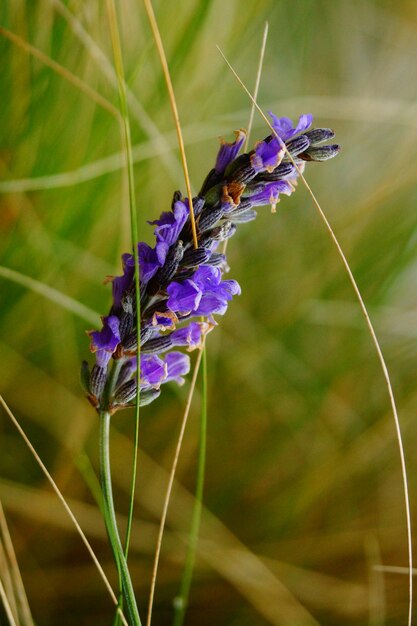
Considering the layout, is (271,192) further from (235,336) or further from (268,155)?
(235,336)

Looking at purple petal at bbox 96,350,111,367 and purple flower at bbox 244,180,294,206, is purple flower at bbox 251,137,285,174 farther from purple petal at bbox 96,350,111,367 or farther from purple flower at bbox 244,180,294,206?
purple petal at bbox 96,350,111,367

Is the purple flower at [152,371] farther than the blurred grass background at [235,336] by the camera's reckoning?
No

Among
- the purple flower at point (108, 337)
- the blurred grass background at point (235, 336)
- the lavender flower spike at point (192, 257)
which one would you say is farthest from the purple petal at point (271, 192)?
the blurred grass background at point (235, 336)

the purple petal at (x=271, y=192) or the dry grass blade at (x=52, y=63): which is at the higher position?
the dry grass blade at (x=52, y=63)

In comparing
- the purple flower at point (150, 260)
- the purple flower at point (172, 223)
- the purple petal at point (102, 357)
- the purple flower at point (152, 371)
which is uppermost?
the purple flower at point (172, 223)

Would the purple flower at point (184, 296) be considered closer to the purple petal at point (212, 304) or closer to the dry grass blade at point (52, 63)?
the purple petal at point (212, 304)

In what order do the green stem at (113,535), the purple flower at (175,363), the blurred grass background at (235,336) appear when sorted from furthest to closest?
the blurred grass background at (235,336)
the purple flower at (175,363)
the green stem at (113,535)

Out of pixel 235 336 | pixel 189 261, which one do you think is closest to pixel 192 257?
pixel 189 261
